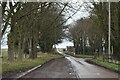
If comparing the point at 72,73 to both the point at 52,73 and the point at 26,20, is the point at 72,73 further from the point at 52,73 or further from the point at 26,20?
the point at 26,20

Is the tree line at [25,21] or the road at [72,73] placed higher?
the tree line at [25,21]

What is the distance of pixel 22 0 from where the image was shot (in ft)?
100

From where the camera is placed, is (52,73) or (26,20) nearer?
(52,73)

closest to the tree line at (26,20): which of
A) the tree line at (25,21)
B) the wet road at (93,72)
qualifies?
the tree line at (25,21)

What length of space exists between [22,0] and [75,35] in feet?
289

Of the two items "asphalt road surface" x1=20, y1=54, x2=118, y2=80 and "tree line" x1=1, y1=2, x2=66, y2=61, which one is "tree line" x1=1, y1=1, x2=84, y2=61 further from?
"asphalt road surface" x1=20, y1=54, x2=118, y2=80

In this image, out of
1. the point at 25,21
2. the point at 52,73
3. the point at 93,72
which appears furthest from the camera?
the point at 25,21

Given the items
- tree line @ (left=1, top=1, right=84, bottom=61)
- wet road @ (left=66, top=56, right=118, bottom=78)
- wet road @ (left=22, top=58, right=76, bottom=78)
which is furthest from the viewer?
tree line @ (left=1, top=1, right=84, bottom=61)

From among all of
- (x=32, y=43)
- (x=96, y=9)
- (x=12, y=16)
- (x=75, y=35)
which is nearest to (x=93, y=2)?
(x=96, y=9)

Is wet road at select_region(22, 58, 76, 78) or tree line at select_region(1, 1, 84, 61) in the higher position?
tree line at select_region(1, 1, 84, 61)

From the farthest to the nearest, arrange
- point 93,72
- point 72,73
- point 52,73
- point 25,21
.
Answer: point 25,21 < point 93,72 < point 72,73 < point 52,73

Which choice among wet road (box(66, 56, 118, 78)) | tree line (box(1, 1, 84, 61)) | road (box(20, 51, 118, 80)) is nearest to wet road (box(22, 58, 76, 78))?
road (box(20, 51, 118, 80))

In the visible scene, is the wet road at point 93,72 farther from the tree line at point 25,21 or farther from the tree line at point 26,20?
the tree line at point 25,21

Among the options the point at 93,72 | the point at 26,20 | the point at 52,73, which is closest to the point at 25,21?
the point at 26,20
